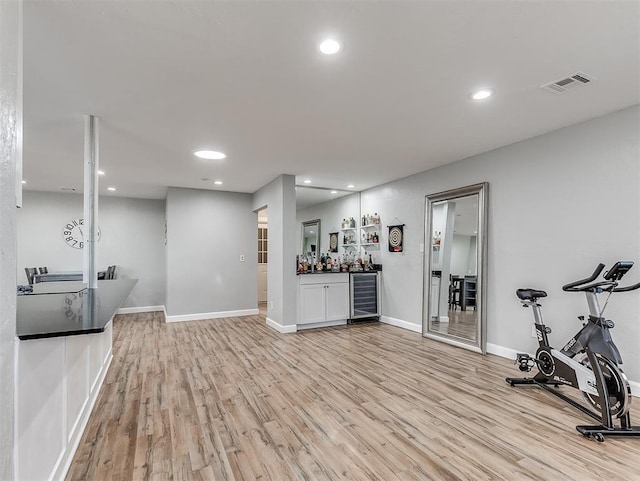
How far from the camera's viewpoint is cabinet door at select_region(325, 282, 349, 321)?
557 cm

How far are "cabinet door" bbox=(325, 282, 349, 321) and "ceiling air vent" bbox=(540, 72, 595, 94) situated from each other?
12.9 feet

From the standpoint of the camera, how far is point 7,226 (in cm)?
90

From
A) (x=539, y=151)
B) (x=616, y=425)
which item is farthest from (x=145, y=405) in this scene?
(x=539, y=151)

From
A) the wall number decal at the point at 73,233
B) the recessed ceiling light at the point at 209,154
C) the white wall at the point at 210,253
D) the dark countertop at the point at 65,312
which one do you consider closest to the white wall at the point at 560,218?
the recessed ceiling light at the point at 209,154

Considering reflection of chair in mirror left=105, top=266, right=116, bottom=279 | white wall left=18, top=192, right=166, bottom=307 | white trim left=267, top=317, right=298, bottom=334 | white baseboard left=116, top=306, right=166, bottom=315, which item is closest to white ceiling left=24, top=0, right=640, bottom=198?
white trim left=267, top=317, right=298, bottom=334

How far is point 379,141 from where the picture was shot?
368cm

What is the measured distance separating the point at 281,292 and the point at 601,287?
12.4 ft

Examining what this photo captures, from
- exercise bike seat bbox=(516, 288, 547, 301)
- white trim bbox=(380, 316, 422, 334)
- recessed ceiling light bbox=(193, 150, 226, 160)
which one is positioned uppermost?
recessed ceiling light bbox=(193, 150, 226, 160)

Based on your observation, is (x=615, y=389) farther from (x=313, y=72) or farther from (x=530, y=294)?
(x=313, y=72)

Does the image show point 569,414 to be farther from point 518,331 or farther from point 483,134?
point 483,134

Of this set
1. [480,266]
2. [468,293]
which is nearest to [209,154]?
[480,266]

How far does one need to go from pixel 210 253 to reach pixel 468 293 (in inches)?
176

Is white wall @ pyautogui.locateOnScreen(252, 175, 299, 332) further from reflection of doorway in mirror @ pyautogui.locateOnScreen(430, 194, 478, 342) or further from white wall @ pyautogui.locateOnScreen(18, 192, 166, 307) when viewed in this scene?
white wall @ pyautogui.locateOnScreen(18, 192, 166, 307)

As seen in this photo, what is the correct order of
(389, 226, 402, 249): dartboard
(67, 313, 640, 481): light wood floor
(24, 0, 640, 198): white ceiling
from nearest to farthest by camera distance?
1. (24, 0, 640, 198): white ceiling
2. (67, 313, 640, 481): light wood floor
3. (389, 226, 402, 249): dartboard
